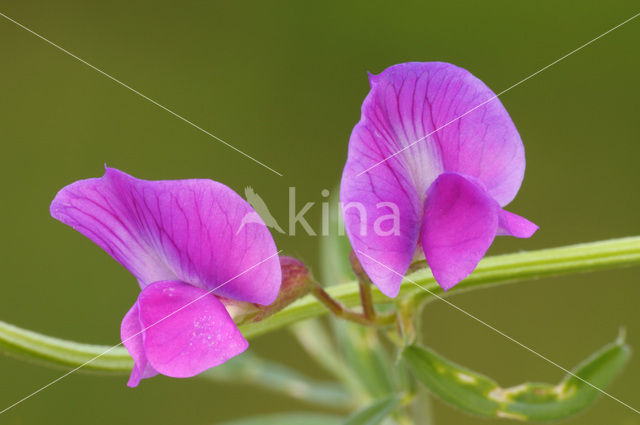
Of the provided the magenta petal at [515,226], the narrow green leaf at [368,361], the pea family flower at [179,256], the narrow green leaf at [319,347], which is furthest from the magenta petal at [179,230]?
the narrow green leaf at [319,347]

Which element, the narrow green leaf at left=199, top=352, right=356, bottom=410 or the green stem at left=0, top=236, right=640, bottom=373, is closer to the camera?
the green stem at left=0, top=236, right=640, bottom=373

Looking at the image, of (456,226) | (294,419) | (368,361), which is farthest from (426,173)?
(294,419)

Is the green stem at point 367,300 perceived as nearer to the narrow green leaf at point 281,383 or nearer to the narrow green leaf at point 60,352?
the narrow green leaf at point 60,352

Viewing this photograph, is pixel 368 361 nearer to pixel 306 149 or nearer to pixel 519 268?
pixel 519 268

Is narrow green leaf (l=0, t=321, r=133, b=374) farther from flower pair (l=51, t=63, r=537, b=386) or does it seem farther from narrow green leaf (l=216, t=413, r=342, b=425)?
narrow green leaf (l=216, t=413, r=342, b=425)

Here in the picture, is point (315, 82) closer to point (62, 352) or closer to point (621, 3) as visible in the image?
point (621, 3)

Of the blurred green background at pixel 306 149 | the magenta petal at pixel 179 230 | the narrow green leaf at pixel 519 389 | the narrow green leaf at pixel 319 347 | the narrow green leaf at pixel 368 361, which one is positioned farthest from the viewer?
the blurred green background at pixel 306 149

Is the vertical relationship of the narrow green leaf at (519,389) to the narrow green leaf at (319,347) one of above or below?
above

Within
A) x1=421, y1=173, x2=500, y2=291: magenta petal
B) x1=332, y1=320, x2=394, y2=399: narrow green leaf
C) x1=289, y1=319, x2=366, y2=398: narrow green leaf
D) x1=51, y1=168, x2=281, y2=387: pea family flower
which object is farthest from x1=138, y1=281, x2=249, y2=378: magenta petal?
x1=289, y1=319, x2=366, y2=398: narrow green leaf
